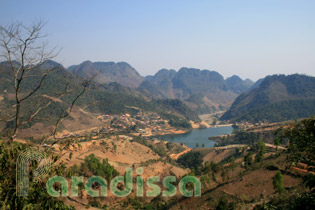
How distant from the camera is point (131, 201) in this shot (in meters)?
22.6

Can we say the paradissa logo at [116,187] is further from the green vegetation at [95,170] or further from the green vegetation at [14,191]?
the green vegetation at [95,170]

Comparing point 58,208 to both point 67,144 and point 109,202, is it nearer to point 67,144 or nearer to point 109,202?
point 67,144

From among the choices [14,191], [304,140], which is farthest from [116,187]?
[304,140]

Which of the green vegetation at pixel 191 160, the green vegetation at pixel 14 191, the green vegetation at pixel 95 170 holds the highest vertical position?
the green vegetation at pixel 14 191

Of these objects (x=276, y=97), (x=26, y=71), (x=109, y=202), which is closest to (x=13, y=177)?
(x=26, y=71)

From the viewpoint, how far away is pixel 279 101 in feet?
361

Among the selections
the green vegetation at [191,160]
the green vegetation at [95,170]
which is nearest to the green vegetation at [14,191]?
the green vegetation at [95,170]

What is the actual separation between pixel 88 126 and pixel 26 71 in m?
67.2

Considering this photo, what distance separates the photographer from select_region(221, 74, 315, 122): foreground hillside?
9475cm

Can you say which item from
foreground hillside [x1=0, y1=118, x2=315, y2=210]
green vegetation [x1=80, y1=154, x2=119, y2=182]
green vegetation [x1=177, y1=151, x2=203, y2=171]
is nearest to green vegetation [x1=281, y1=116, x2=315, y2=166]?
foreground hillside [x1=0, y1=118, x2=315, y2=210]

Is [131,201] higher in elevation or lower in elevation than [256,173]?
lower

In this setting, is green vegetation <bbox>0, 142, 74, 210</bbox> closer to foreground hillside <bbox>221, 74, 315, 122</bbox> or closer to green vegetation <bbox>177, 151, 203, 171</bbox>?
green vegetation <bbox>177, 151, 203, 171</bbox>

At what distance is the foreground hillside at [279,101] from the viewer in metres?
94.8

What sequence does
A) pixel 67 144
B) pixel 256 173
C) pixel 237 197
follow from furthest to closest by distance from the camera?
pixel 256 173 < pixel 237 197 < pixel 67 144
